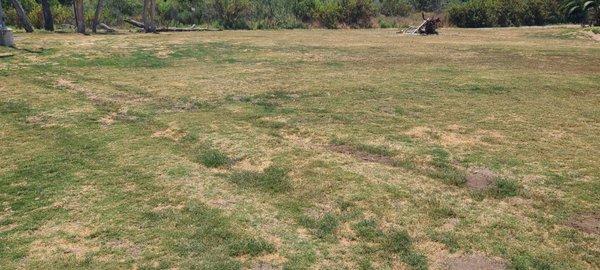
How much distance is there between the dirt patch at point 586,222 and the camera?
213 inches

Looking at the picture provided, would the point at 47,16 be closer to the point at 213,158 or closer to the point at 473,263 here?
the point at 213,158

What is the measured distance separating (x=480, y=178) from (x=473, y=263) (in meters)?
2.16

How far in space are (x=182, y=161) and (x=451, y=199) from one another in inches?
148

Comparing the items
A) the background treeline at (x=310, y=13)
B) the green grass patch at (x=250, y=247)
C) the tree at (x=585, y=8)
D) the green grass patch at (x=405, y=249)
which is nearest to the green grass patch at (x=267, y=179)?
the green grass patch at (x=250, y=247)

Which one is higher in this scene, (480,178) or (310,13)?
(310,13)

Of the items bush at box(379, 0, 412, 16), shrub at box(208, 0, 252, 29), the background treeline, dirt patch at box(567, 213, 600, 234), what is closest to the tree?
the background treeline

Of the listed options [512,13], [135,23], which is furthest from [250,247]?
[512,13]

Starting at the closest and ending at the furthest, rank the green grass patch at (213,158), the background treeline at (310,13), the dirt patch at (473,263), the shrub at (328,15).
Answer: the dirt patch at (473,263) < the green grass patch at (213,158) < the background treeline at (310,13) < the shrub at (328,15)

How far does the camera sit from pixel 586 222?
18.2ft

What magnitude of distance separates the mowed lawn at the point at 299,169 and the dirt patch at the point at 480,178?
34mm

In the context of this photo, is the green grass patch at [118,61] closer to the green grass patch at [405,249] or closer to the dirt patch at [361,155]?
the dirt patch at [361,155]

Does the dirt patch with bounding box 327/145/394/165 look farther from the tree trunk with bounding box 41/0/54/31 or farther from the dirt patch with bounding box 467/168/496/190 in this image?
the tree trunk with bounding box 41/0/54/31

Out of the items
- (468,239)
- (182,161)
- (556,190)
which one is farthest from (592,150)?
(182,161)

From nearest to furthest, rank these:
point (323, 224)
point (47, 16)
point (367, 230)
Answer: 1. point (367, 230)
2. point (323, 224)
3. point (47, 16)
